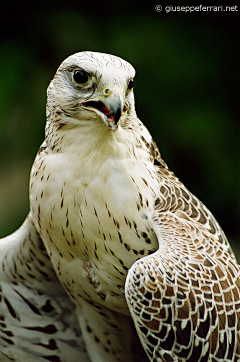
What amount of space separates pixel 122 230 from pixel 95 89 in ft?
2.14

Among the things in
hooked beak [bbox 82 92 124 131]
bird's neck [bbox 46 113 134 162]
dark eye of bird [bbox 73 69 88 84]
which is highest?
dark eye of bird [bbox 73 69 88 84]

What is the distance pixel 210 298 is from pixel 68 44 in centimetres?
401

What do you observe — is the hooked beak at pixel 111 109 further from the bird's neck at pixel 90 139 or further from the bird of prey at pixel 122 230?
the bird's neck at pixel 90 139

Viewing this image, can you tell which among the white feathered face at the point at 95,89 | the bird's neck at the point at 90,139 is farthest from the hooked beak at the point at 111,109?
the bird's neck at the point at 90,139

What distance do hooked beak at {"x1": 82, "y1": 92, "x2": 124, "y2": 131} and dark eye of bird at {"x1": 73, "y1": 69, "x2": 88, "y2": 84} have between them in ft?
0.48

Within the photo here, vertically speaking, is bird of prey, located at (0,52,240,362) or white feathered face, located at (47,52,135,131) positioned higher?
white feathered face, located at (47,52,135,131)

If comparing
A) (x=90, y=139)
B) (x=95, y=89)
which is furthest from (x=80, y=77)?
(x=90, y=139)

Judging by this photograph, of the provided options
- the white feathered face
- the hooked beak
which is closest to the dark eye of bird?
the white feathered face

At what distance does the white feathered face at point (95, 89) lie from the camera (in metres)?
2.47

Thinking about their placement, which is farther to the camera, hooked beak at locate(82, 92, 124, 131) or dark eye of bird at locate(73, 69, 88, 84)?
dark eye of bird at locate(73, 69, 88, 84)

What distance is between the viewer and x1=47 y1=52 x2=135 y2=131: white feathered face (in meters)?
A: 2.47

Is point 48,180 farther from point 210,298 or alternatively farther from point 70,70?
point 210,298

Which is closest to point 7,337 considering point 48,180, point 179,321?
point 48,180

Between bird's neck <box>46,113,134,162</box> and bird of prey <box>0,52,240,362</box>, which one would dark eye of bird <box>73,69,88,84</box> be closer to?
bird of prey <box>0,52,240,362</box>
